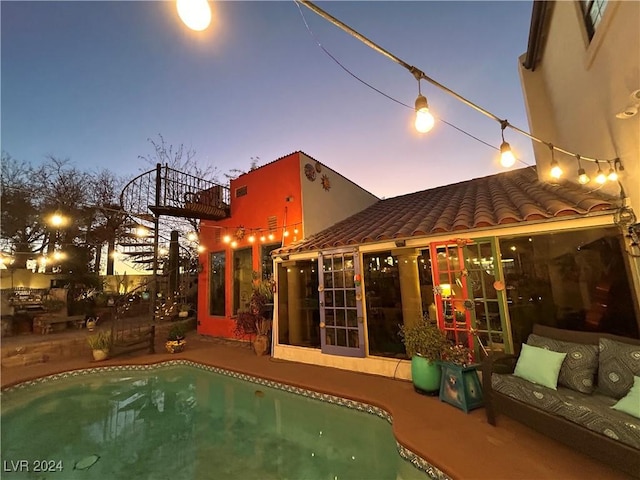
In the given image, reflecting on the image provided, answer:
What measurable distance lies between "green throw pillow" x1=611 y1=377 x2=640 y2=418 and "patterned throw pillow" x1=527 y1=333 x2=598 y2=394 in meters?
0.44

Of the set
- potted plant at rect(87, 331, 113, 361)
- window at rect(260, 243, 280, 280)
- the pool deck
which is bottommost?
the pool deck

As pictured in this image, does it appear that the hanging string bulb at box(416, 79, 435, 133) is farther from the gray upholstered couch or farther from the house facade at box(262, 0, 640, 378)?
the gray upholstered couch

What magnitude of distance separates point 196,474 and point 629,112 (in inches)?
237

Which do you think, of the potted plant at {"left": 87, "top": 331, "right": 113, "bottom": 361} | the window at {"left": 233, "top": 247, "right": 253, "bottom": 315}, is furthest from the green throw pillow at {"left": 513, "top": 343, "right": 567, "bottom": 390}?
the potted plant at {"left": 87, "top": 331, "right": 113, "bottom": 361}

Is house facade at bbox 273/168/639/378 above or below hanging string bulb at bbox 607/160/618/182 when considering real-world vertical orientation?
below

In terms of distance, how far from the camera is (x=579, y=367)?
2982 millimetres

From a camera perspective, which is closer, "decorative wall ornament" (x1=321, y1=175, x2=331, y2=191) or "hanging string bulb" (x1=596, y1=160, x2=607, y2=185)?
"hanging string bulb" (x1=596, y1=160, x2=607, y2=185)

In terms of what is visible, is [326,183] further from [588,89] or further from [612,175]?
[612,175]

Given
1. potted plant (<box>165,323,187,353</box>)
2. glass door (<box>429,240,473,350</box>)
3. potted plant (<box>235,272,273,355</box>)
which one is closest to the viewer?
glass door (<box>429,240,473,350</box>)

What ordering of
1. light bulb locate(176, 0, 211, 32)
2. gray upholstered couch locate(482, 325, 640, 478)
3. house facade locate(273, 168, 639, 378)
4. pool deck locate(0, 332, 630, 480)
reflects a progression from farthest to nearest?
1. house facade locate(273, 168, 639, 378)
2. pool deck locate(0, 332, 630, 480)
3. gray upholstered couch locate(482, 325, 640, 478)
4. light bulb locate(176, 0, 211, 32)

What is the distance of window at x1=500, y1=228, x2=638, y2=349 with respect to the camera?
3.64m

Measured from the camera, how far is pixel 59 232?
1134 cm

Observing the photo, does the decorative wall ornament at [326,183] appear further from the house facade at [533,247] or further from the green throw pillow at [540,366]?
the green throw pillow at [540,366]

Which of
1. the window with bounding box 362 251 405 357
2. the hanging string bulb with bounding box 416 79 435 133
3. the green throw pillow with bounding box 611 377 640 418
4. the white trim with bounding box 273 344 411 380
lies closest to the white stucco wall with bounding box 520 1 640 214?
the green throw pillow with bounding box 611 377 640 418
